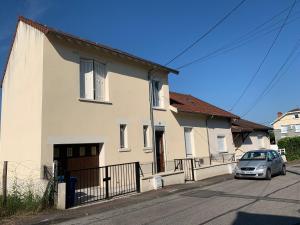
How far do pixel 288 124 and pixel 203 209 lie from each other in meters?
48.4

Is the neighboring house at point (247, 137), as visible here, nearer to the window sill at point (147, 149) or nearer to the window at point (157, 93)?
the window at point (157, 93)

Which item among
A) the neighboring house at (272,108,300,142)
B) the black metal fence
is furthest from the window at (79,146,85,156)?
the neighboring house at (272,108,300,142)

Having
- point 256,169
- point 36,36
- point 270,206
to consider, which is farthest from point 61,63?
point 256,169

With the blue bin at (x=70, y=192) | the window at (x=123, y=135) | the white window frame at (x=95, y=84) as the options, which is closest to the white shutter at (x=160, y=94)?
the window at (x=123, y=135)

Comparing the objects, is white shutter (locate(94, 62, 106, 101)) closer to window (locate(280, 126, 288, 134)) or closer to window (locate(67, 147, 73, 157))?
window (locate(67, 147, 73, 157))

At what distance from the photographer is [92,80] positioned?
13.4m

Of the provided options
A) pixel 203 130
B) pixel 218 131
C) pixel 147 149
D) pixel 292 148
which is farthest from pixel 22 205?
pixel 292 148

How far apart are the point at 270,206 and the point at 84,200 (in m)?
6.14

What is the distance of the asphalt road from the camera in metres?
7.40

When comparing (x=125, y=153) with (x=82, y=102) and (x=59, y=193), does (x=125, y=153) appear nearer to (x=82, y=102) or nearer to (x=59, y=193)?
(x=82, y=102)

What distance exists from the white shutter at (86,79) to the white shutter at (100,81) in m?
0.29

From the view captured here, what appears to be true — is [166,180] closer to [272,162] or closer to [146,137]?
[146,137]

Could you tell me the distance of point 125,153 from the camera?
46.6 ft

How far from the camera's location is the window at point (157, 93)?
17267 mm
